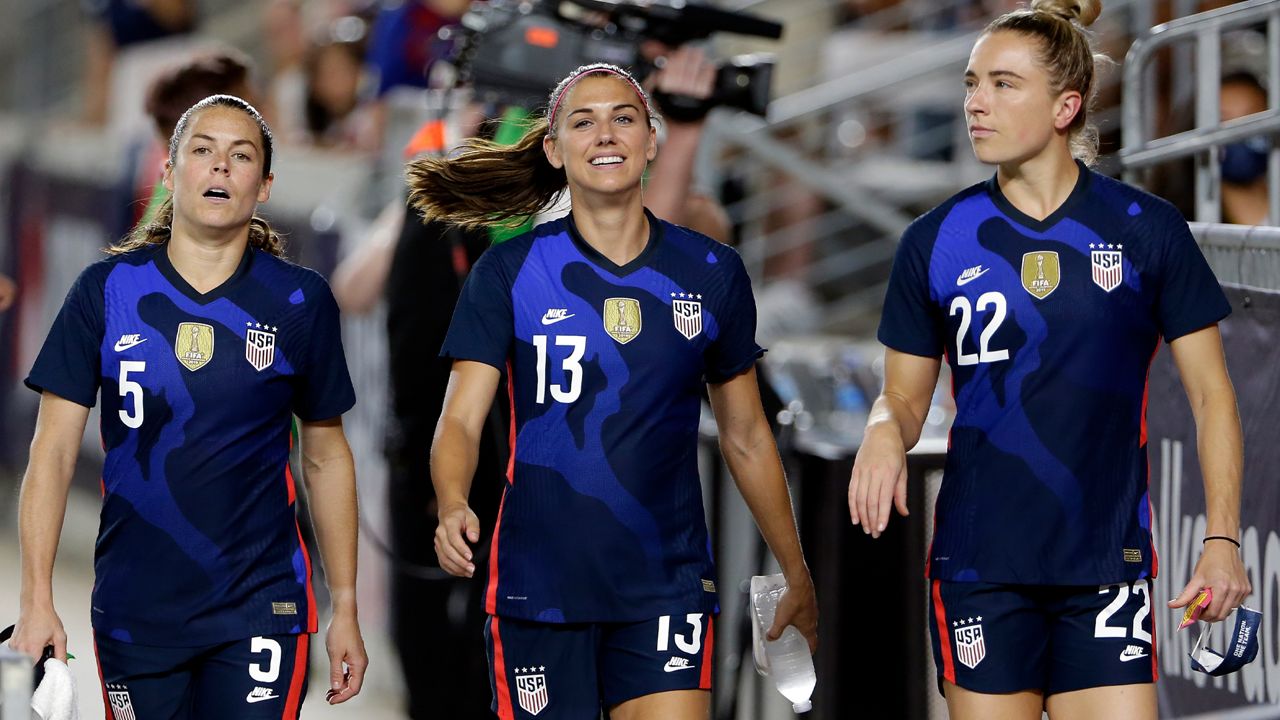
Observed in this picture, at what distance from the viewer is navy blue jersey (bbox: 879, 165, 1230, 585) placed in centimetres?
423

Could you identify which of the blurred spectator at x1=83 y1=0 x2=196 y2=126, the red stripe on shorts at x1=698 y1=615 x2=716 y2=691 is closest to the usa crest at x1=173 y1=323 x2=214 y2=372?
the red stripe on shorts at x1=698 y1=615 x2=716 y2=691

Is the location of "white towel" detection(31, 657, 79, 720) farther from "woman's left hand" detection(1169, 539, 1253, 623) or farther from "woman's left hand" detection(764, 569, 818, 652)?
"woman's left hand" detection(1169, 539, 1253, 623)

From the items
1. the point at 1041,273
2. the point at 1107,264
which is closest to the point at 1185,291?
the point at 1107,264

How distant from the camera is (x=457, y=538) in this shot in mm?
4168

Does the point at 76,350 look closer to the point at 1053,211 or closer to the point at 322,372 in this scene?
the point at 322,372

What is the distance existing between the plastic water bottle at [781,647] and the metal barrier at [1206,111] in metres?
1.76

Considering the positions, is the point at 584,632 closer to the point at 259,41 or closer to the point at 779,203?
the point at 779,203

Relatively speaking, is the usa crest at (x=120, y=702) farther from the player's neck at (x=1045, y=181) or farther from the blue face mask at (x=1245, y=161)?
the blue face mask at (x=1245, y=161)

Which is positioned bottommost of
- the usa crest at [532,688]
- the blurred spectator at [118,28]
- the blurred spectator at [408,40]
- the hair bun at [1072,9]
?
the usa crest at [532,688]

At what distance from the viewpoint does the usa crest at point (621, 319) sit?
14.4 feet

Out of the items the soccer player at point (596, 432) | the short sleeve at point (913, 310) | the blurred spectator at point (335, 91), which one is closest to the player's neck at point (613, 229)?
the soccer player at point (596, 432)

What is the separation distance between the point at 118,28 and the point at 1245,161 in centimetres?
955

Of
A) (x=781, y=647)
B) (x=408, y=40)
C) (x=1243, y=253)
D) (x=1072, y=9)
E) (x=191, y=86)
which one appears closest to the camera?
Answer: (x=1072, y=9)

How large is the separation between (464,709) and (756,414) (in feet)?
7.77
